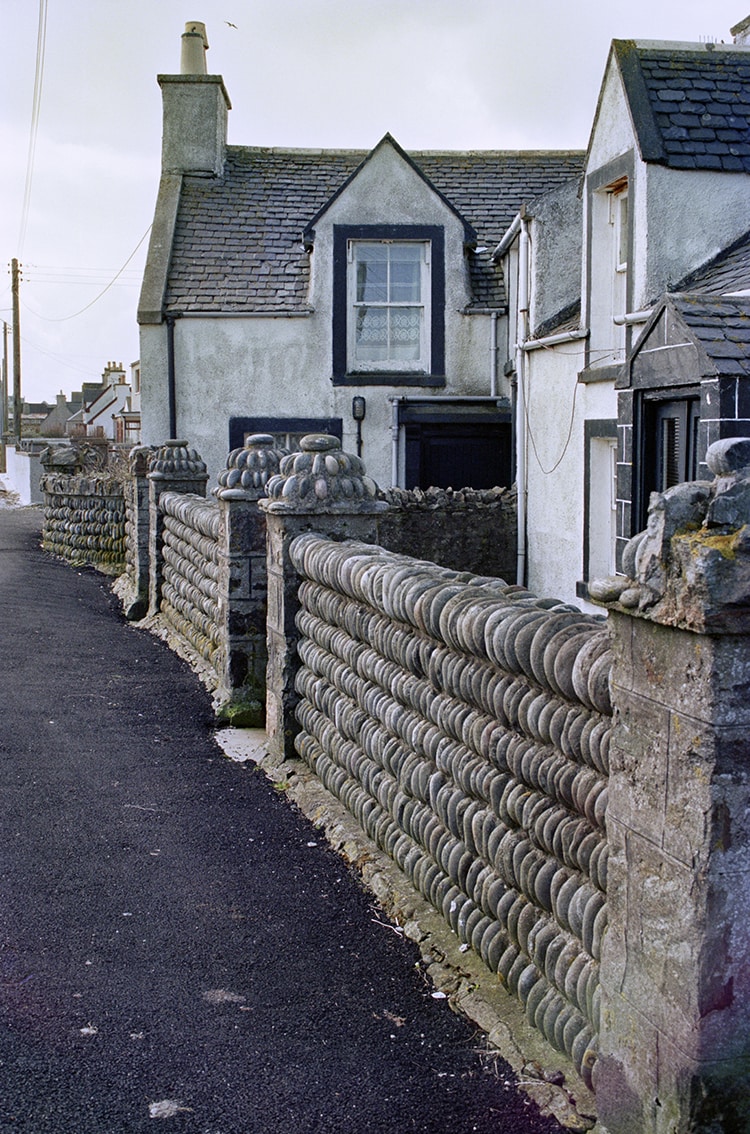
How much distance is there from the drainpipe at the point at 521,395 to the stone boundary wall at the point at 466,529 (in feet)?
0.97

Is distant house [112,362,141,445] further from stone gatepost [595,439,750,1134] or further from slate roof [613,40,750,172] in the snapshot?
stone gatepost [595,439,750,1134]

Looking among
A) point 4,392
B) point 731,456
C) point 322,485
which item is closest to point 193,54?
point 322,485

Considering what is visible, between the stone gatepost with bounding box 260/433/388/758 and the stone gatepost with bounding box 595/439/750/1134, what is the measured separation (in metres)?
4.35

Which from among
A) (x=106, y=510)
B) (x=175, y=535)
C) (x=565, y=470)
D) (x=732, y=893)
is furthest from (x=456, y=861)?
(x=106, y=510)

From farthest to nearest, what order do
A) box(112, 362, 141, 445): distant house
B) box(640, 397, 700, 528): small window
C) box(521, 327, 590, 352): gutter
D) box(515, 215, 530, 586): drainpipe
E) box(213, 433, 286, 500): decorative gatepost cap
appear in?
box(112, 362, 141, 445): distant house
box(515, 215, 530, 586): drainpipe
box(521, 327, 590, 352): gutter
box(640, 397, 700, 528): small window
box(213, 433, 286, 500): decorative gatepost cap

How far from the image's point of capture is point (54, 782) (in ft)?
22.9

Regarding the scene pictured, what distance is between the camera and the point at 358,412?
59.8ft

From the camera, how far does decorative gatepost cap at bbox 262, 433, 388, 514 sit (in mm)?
7309

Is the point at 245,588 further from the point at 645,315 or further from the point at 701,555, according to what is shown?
the point at 701,555

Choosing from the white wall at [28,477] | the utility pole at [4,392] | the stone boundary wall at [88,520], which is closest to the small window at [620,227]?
the stone boundary wall at [88,520]

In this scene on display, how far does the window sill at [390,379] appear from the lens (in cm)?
1825

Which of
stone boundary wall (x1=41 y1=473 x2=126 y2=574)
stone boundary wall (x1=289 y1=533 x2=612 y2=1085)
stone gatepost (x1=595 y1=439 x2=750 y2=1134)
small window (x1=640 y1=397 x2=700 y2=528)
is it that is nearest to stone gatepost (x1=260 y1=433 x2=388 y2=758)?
stone boundary wall (x1=289 y1=533 x2=612 y2=1085)

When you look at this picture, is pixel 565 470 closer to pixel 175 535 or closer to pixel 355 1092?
pixel 175 535

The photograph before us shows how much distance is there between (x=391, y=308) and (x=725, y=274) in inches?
338
